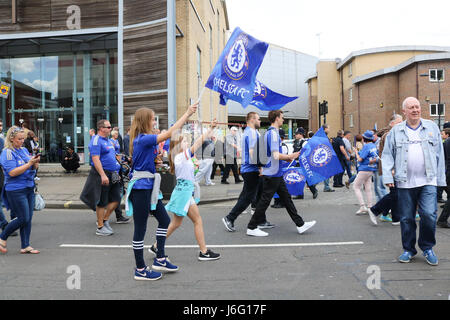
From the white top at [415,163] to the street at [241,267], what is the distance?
0.97 metres

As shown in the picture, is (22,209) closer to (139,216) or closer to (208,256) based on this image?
→ (139,216)

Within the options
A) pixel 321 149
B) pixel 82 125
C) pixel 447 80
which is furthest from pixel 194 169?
pixel 447 80

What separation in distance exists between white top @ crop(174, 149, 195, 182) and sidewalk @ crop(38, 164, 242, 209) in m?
5.34

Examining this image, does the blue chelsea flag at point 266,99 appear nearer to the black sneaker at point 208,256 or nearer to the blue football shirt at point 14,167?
the black sneaker at point 208,256

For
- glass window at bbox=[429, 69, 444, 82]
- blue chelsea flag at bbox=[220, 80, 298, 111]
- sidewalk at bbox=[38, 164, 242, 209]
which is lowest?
sidewalk at bbox=[38, 164, 242, 209]

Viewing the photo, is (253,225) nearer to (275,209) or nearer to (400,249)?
(400,249)

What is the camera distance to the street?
3809mm

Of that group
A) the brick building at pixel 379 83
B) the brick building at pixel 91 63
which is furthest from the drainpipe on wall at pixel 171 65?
the brick building at pixel 379 83

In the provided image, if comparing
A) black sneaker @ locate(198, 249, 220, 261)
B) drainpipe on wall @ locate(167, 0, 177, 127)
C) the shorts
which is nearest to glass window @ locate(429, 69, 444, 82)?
drainpipe on wall @ locate(167, 0, 177, 127)

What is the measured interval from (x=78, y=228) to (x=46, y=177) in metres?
9.34

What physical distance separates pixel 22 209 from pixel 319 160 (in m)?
5.69

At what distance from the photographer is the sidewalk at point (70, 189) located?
1007cm

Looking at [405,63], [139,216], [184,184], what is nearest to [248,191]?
[184,184]

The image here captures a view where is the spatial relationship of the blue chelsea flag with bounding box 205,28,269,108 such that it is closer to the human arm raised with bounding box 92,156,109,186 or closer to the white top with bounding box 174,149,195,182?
the white top with bounding box 174,149,195,182
